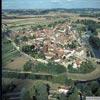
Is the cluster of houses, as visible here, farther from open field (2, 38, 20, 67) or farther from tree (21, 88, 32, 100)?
tree (21, 88, 32, 100)

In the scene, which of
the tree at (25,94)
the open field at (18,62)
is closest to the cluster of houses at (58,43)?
the open field at (18,62)

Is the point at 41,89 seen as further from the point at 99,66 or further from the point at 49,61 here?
the point at 99,66

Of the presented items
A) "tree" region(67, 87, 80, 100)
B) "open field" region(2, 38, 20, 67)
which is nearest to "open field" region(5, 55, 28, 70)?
"open field" region(2, 38, 20, 67)

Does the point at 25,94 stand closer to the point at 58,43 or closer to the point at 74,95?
the point at 74,95

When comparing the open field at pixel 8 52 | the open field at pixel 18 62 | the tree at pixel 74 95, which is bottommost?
the tree at pixel 74 95

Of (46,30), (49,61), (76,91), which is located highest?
(46,30)

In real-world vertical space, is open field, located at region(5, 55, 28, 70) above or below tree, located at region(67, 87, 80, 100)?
above

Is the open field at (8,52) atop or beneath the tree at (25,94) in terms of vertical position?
atop

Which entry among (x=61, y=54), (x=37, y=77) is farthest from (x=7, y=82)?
(x=61, y=54)

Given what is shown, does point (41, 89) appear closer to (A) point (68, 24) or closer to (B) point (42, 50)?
(B) point (42, 50)

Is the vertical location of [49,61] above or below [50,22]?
below

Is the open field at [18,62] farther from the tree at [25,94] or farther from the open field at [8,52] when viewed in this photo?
the tree at [25,94]
